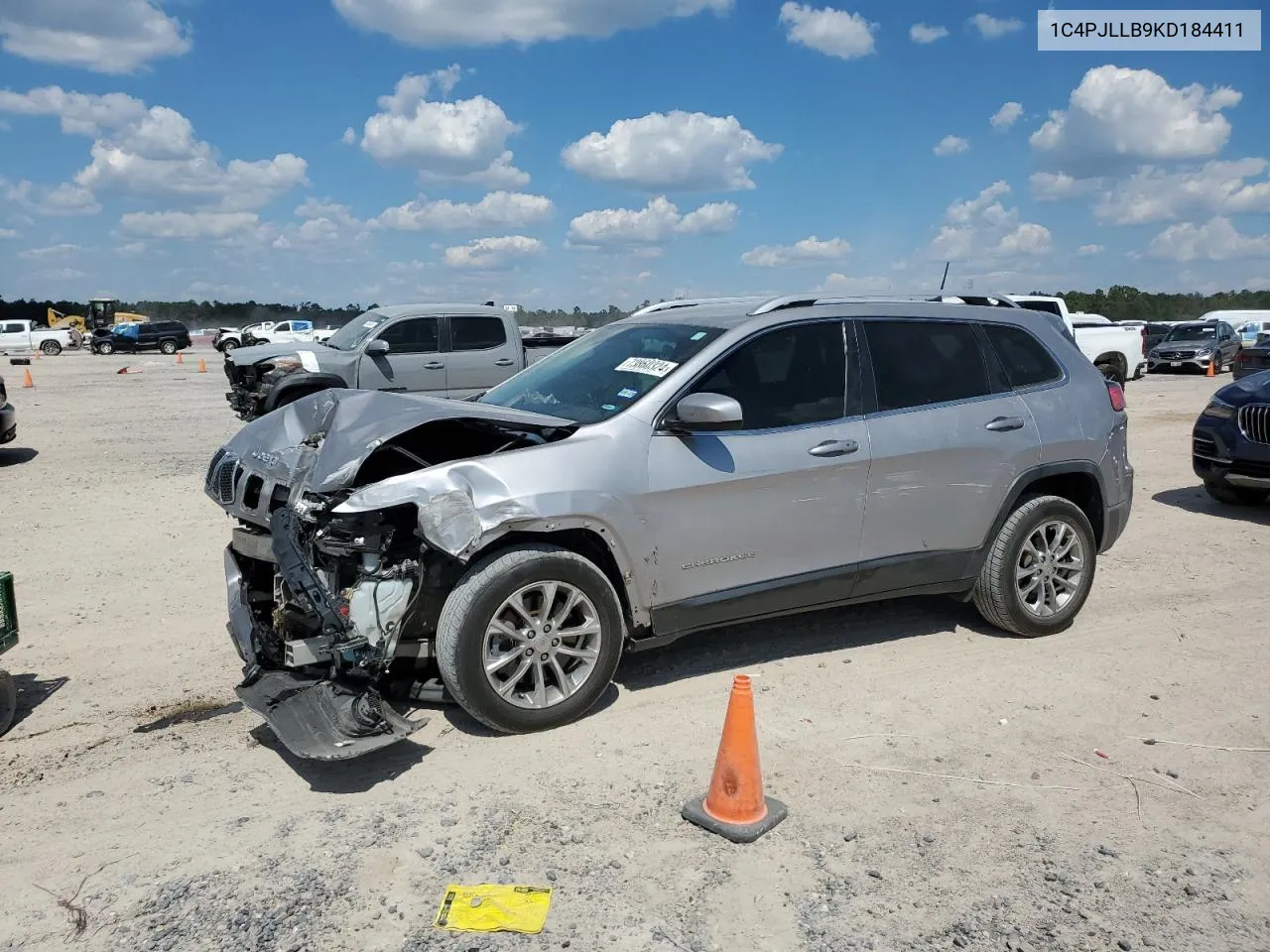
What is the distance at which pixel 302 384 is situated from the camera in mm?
14070

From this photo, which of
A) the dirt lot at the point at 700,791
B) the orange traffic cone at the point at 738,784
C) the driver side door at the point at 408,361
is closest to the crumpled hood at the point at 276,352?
the driver side door at the point at 408,361

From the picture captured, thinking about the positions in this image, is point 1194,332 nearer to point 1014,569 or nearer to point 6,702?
point 1014,569

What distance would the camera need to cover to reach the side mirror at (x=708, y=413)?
14.8ft

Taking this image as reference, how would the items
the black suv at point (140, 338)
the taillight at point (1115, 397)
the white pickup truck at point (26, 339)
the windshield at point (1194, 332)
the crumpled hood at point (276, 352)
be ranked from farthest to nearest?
the black suv at point (140, 338), the white pickup truck at point (26, 339), the windshield at point (1194, 332), the crumpled hood at point (276, 352), the taillight at point (1115, 397)

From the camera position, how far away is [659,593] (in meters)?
4.69

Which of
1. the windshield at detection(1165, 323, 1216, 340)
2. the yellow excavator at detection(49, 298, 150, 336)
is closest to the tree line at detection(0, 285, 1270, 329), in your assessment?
the yellow excavator at detection(49, 298, 150, 336)

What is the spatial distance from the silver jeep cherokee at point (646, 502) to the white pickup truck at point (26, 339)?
157 ft

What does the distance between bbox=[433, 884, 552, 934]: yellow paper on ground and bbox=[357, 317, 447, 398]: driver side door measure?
11712 mm

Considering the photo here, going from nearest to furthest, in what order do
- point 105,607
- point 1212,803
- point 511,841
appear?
1. point 511,841
2. point 1212,803
3. point 105,607

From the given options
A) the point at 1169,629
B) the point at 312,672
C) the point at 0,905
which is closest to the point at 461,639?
the point at 312,672

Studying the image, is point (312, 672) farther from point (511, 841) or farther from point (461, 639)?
point (511, 841)

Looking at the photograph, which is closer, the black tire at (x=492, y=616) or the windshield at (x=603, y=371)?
the black tire at (x=492, y=616)

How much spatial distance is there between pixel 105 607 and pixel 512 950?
4.63 meters

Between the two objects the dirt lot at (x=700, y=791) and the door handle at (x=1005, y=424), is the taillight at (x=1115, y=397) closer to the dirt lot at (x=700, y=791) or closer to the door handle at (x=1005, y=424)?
the door handle at (x=1005, y=424)
